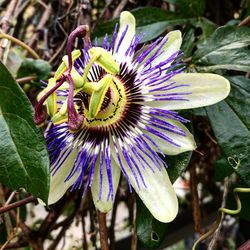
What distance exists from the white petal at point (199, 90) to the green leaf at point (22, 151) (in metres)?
0.23

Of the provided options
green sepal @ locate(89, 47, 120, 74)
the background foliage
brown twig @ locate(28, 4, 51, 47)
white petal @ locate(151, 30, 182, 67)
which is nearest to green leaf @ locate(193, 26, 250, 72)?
the background foliage

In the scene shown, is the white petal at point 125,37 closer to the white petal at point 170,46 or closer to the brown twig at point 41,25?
the white petal at point 170,46

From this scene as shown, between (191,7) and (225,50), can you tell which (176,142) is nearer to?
(225,50)

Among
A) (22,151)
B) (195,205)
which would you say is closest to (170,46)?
(22,151)

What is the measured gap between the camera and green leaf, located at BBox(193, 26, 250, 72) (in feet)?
3.22

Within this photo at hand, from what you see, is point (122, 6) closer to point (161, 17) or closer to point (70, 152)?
point (161, 17)

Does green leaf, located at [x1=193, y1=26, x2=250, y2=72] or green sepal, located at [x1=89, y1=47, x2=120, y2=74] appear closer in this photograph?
green sepal, located at [x1=89, y1=47, x2=120, y2=74]

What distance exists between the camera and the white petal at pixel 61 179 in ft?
2.96

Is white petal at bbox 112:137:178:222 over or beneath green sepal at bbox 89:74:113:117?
beneath

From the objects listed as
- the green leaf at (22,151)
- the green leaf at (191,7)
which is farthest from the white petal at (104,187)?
the green leaf at (191,7)

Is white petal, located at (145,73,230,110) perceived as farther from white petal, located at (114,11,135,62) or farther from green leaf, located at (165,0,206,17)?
green leaf, located at (165,0,206,17)

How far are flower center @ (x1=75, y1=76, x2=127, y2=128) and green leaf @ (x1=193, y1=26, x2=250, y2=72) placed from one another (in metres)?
0.19

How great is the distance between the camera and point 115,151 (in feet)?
2.94

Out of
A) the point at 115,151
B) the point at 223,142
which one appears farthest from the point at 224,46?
the point at 115,151
